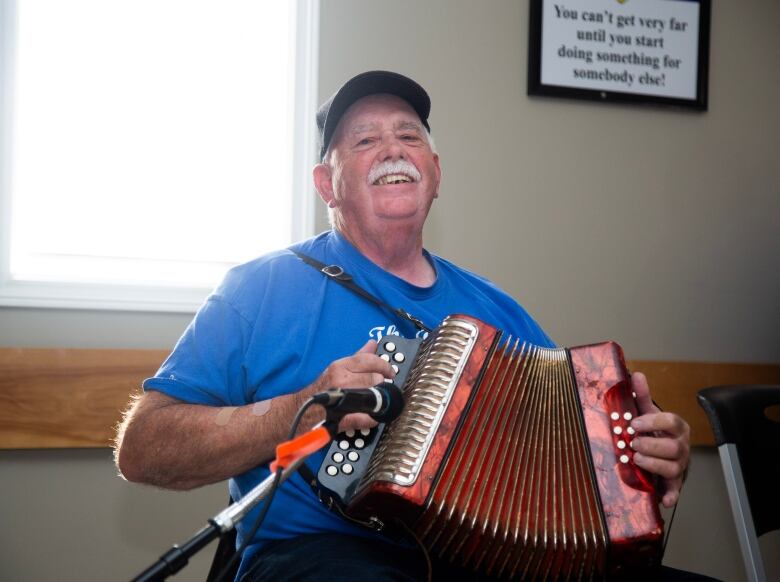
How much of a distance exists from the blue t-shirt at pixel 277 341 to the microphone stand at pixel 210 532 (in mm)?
442

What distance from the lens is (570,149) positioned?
2473 mm

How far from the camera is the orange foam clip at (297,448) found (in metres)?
0.84

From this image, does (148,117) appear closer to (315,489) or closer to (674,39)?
(315,489)

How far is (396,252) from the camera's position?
165cm

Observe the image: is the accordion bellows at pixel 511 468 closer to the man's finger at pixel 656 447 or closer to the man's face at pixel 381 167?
the man's finger at pixel 656 447

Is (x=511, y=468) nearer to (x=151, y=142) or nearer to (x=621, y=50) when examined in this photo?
(x=151, y=142)

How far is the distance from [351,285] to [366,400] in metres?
0.55

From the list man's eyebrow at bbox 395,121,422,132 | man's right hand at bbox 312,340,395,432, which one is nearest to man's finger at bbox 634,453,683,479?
man's right hand at bbox 312,340,395,432

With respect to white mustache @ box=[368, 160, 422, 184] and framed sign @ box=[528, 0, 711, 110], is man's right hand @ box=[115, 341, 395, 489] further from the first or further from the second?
framed sign @ box=[528, 0, 711, 110]

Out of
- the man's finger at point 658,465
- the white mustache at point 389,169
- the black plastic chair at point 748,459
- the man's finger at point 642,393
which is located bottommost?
the black plastic chair at point 748,459

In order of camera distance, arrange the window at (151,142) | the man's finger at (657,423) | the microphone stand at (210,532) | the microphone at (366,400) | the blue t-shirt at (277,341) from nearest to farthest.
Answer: the microphone stand at (210,532), the microphone at (366,400), the man's finger at (657,423), the blue t-shirt at (277,341), the window at (151,142)

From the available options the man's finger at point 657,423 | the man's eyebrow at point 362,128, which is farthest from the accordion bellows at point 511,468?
the man's eyebrow at point 362,128

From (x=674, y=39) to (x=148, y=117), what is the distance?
5.22ft

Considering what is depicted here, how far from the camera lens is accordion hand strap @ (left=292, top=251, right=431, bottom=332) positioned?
1.44 metres
